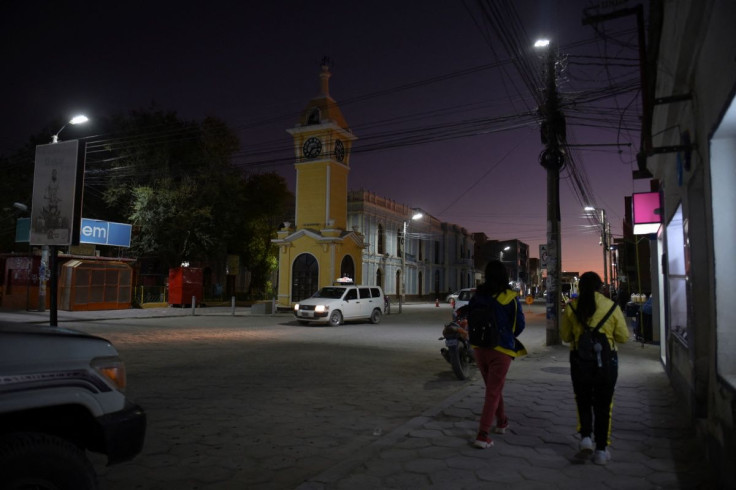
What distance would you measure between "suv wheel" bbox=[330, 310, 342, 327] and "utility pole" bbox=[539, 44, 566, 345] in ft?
30.7

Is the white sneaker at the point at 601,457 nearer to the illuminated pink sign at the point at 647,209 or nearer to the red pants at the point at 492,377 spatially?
the red pants at the point at 492,377

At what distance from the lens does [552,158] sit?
47.9 feet

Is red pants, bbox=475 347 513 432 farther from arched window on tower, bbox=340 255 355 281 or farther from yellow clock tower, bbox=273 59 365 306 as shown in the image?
arched window on tower, bbox=340 255 355 281

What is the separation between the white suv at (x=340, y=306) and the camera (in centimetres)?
2066

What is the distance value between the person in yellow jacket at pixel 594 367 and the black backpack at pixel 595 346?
0.07 feet

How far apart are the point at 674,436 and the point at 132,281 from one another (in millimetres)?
30738

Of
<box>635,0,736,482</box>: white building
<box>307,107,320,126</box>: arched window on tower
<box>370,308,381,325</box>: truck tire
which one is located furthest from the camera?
<box>307,107,320,126</box>: arched window on tower

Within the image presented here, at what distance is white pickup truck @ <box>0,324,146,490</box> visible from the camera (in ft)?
8.32

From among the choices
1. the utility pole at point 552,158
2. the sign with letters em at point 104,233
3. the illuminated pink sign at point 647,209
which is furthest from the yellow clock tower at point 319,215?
the illuminated pink sign at point 647,209

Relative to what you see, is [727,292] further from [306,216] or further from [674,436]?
[306,216]

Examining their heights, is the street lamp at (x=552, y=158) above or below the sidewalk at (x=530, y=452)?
above

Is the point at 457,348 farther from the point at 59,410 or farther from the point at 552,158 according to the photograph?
the point at 552,158

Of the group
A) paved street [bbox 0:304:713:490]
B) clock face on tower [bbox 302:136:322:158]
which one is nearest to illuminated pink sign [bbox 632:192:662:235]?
paved street [bbox 0:304:713:490]

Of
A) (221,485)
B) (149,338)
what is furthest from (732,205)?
(149,338)
